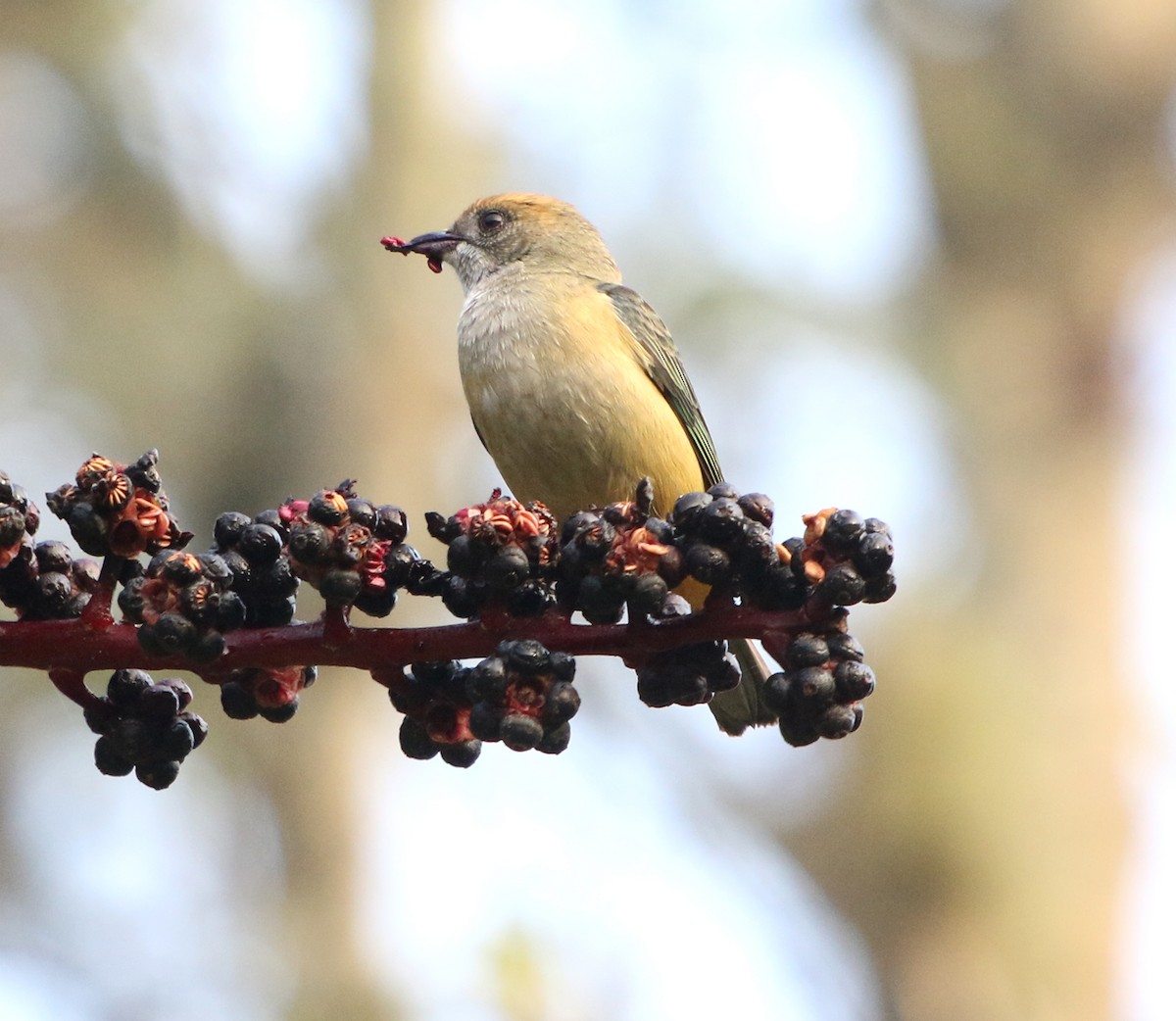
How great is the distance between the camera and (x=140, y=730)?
96.2 inches

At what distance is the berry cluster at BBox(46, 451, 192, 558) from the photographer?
2324mm

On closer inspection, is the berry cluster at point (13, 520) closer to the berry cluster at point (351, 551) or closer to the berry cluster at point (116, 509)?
the berry cluster at point (116, 509)

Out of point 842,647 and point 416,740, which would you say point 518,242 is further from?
point 842,647

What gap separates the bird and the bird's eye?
25 cm

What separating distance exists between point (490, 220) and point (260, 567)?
4.09 metres

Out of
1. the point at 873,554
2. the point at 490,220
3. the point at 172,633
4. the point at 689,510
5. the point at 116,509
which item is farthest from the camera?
the point at 490,220

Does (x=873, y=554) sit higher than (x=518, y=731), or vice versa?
(x=873, y=554)

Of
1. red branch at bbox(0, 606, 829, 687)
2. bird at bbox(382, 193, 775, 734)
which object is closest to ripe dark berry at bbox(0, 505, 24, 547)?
red branch at bbox(0, 606, 829, 687)

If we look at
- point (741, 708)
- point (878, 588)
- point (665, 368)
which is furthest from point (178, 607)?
point (665, 368)

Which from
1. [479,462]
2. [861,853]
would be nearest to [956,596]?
[861,853]

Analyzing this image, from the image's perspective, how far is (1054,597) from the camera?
388 inches

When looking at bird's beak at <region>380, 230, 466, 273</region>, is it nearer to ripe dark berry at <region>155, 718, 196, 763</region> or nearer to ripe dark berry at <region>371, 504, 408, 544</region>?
ripe dark berry at <region>371, 504, 408, 544</region>

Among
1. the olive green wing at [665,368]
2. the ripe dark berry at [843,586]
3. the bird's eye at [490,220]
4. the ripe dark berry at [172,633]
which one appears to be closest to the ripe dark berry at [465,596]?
the ripe dark berry at [172,633]

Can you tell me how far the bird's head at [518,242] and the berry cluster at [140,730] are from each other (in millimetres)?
3741
